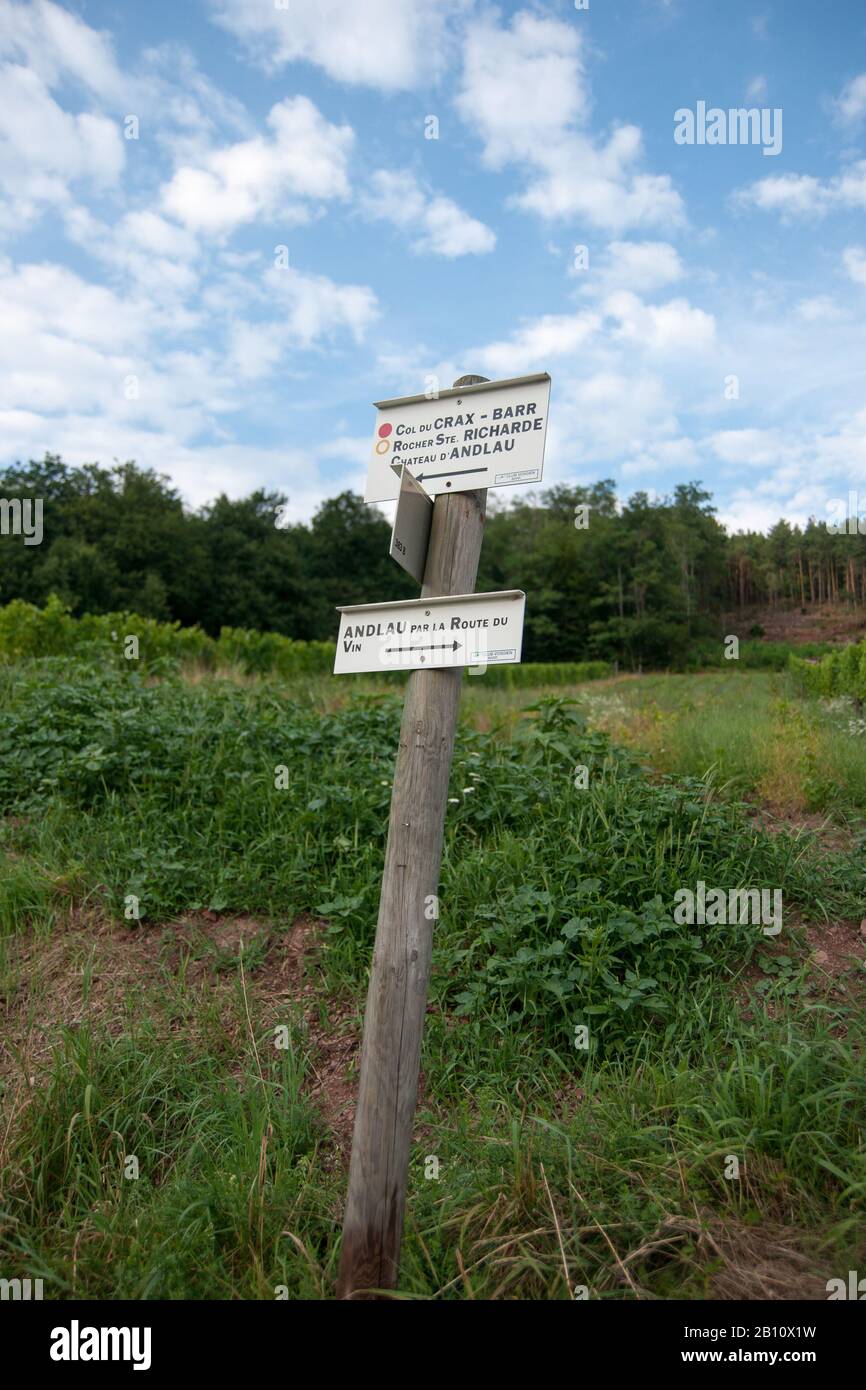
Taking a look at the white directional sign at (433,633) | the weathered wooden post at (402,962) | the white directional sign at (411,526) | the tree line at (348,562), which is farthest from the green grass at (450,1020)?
the tree line at (348,562)

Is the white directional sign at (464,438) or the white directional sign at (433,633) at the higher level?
the white directional sign at (464,438)

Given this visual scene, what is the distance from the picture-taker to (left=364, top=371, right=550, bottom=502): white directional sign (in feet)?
8.47

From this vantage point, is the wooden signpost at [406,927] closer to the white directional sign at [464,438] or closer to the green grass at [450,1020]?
the white directional sign at [464,438]

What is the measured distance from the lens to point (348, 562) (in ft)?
169

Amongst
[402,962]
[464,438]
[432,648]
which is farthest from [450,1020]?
[464,438]

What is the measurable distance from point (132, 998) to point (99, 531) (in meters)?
39.7

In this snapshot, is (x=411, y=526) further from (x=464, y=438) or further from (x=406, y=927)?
(x=406, y=927)

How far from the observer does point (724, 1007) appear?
134 inches

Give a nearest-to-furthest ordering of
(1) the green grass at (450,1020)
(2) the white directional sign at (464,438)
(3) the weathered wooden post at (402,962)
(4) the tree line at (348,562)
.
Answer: (3) the weathered wooden post at (402,962)
(1) the green grass at (450,1020)
(2) the white directional sign at (464,438)
(4) the tree line at (348,562)

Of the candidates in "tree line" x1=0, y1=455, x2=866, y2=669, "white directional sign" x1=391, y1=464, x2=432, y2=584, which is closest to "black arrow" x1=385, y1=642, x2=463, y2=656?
"white directional sign" x1=391, y1=464, x2=432, y2=584

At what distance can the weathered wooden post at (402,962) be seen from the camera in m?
2.31

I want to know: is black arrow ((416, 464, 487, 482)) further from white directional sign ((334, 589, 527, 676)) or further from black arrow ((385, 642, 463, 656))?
black arrow ((385, 642, 463, 656))

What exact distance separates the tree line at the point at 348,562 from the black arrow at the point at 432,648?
10.8 meters
